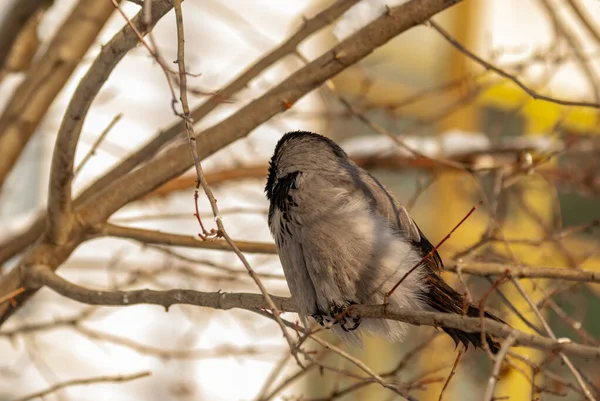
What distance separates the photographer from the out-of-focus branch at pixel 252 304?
2004 millimetres

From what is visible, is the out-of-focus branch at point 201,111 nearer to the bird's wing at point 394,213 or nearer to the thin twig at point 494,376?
the bird's wing at point 394,213

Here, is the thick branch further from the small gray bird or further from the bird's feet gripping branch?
the bird's feet gripping branch

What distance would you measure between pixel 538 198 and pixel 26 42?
256 inches

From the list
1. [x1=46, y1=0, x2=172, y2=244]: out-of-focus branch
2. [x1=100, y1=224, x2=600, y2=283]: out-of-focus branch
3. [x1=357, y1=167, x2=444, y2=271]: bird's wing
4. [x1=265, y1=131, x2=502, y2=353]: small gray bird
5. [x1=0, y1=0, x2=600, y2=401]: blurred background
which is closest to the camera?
[x1=46, y1=0, x2=172, y2=244]: out-of-focus branch

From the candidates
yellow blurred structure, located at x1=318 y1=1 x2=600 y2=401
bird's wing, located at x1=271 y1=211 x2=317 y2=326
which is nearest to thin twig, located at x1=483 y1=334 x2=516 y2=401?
bird's wing, located at x1=271 y1=211 x2=317 y2=326

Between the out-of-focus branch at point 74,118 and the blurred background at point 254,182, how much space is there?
1181mm

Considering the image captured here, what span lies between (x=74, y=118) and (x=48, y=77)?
53.7 inches

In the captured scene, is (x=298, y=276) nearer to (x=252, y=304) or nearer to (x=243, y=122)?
(x=252, y=304)

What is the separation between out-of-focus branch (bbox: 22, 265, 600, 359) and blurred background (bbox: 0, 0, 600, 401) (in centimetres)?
111

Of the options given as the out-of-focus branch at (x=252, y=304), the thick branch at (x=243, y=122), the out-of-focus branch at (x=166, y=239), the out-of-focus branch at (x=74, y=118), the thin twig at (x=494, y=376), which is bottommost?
the thin twig at (x=494, y=376)

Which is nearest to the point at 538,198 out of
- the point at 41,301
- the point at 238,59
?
the point at 238,59

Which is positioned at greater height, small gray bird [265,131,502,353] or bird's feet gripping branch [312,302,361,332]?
small gray bird [265,131,502,353]

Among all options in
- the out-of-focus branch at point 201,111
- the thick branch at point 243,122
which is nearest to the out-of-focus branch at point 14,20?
the out-of-focus branch at point 201,111

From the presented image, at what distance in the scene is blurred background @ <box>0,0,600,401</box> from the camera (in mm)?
4953
